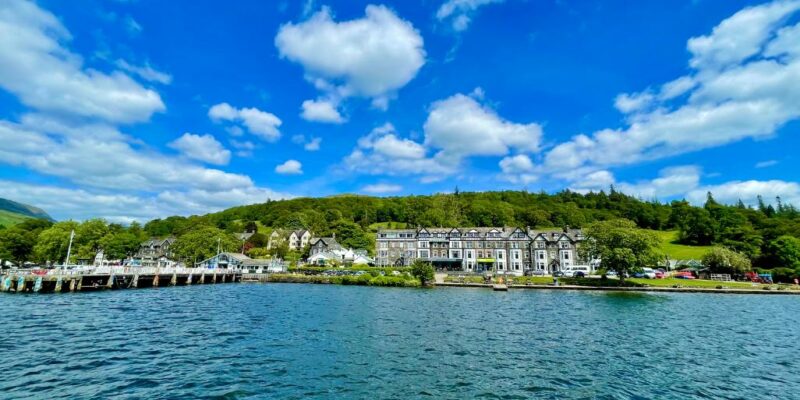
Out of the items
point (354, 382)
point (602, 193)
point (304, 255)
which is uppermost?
point (602, 193)

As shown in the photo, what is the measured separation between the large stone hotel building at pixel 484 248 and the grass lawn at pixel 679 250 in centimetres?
2503

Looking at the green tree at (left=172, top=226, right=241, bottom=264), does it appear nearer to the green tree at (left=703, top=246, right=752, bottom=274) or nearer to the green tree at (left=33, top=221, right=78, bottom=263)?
the green tree at (left=33, top=221, right=78, bottom=263)

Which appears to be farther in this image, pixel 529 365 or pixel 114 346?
pixel 114 346

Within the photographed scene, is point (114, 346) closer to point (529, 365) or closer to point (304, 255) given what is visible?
point (529, 365)

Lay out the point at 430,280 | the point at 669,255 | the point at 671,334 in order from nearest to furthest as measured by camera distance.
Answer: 1. the point at 671,334
2. the point at 430,280
3. the point at 669,255

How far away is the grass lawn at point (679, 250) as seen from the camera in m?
105

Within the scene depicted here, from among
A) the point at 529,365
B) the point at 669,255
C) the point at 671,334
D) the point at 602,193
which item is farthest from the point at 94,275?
the point at 602,193

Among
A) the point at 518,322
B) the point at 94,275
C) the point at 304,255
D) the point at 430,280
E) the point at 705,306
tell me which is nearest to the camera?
the point at 518,322

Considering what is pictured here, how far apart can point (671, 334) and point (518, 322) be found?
34.7 feet

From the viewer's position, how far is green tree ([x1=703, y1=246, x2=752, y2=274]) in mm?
79438

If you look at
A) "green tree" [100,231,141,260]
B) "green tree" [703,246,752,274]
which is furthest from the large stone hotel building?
"green tree" [100,231,141,260]

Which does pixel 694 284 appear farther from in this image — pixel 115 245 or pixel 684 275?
pixel 115 245

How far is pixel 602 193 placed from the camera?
197250 mm

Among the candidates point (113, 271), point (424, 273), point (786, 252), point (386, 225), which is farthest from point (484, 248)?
point (113, 271)
